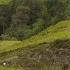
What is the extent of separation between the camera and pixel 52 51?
59156mm

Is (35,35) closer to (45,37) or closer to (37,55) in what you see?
(45,37)

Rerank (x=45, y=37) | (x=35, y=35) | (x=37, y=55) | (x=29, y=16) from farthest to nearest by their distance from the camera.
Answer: (x=29, y=16)
(x=35, y=35)
(x=45, y=37)
(x=37, y=55)

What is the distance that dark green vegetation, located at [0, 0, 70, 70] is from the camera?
54.1 meters

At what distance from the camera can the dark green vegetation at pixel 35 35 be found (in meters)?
54.1

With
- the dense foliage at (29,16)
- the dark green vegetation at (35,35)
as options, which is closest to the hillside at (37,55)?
the dark green vegetation at (35,35)

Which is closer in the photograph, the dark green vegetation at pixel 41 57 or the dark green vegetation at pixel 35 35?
the dark green vegetation at pixel 41 57

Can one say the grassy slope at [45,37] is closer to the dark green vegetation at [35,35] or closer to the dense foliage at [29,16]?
Result: the dark green vegetation at [35,35]

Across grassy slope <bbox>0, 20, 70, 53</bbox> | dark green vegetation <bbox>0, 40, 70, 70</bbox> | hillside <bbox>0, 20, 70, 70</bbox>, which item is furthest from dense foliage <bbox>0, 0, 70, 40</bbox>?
dark green vegetation <bbox>0, 40, 70, 70</bbox>

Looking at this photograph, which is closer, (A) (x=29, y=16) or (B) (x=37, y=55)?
(B) (x=37, y=55)

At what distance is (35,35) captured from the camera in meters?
94.2

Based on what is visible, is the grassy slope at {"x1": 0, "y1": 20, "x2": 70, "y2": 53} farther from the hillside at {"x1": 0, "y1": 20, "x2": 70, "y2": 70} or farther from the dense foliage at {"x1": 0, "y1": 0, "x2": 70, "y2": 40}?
the dense foliage at {"x1": 0, "y1": 0, "x2": 70, "y2": 40}

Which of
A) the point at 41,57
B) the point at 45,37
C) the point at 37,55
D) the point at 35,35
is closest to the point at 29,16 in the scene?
the point at 35,35

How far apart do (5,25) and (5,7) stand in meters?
12.7

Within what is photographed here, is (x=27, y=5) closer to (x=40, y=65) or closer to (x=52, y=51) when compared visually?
(x=52, y=51)
